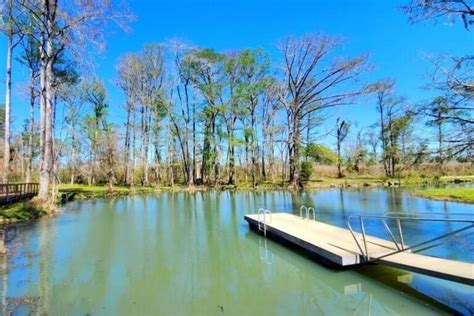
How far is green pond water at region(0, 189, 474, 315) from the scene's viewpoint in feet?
16.1

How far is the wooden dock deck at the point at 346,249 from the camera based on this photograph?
487 centimetres

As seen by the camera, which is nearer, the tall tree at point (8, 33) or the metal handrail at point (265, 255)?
the metal handrail at point (265, 255)

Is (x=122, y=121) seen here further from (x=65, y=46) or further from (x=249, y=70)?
(x=65, y=46)

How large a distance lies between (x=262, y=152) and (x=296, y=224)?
27.8 meters

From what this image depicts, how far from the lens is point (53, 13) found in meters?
15.7

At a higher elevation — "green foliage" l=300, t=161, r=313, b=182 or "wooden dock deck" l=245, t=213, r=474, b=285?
"green foliage" l=300, t=161, r=313, b=182

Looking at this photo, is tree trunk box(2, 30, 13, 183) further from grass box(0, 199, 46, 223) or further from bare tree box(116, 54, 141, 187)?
bare tree box(116, 54, 141, 187)

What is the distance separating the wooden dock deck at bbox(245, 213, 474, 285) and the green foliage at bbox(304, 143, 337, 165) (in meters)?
25.2

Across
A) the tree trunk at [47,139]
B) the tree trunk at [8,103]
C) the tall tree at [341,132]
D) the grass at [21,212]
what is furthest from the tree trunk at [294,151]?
the tree trunk at [8,103]

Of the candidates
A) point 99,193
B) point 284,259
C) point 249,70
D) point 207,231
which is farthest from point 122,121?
point 284,259

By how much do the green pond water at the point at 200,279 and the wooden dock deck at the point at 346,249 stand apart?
0.31m

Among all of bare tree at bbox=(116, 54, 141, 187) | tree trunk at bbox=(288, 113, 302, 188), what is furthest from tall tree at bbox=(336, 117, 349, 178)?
bare tree at bbox=(116, 54, 141, 187)

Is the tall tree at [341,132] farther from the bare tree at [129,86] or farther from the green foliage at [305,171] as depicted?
the bare tree at [129,86]

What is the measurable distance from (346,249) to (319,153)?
29979mm
